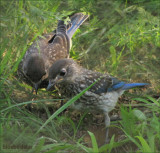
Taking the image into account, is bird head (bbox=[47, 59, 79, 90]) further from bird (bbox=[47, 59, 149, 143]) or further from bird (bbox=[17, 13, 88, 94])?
bird (bbox=[17, 13, 88, 94])

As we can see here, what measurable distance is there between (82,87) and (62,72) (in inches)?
14.9

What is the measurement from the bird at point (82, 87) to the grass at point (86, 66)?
0.76 feet

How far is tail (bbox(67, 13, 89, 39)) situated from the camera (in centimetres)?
644

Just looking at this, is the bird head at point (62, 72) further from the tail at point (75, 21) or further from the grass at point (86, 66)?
the tail at point (75, 21)

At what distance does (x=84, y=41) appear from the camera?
6.46 meters

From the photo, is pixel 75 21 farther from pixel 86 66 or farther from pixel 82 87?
pixel 82 87

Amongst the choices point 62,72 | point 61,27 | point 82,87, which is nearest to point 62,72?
point 62,72

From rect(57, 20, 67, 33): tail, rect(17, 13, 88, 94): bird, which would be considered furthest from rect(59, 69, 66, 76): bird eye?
rect(57, 20, 67, 33): tail

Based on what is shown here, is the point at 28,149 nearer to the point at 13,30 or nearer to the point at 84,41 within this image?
the point at 13,30

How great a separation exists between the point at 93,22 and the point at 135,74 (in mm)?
1547

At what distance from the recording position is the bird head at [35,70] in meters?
4.98

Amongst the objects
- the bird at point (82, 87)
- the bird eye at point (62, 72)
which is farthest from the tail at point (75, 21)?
the bird eye at point (62, 72)

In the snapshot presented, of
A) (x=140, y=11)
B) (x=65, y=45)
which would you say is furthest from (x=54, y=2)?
(x=140, y=11)

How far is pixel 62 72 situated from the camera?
4539 millimetres
